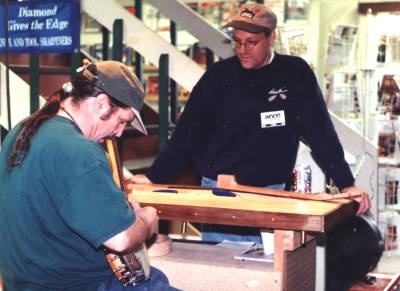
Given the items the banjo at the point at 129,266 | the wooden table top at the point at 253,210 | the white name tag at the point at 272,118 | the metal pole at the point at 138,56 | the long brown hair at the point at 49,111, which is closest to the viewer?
the long brown hair at the point at 49,111

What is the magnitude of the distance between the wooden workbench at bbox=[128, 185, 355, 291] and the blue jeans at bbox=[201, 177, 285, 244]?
410mm

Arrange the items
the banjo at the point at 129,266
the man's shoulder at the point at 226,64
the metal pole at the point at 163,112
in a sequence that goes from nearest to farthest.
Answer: the banjo at the point at 129,266 → the man's shoulder at the point at 226,64 → the metal pole at the point at 163,112

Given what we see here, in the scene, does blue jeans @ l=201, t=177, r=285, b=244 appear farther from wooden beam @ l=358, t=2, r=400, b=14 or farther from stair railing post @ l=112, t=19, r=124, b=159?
wooden beam @ l=358, t=2, r=400, b=14

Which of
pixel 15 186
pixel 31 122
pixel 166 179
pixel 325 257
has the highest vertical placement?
pixel 31 122

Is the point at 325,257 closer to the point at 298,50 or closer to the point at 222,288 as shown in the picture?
the point at 222,288

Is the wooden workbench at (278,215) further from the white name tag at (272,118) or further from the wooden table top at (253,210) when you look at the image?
the white name tag at (272,118)

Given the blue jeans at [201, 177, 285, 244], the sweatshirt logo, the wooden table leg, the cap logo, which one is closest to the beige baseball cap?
the cap logo

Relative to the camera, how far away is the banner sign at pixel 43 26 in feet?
13.2

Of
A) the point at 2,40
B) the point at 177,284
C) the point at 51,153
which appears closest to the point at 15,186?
the point at 51,153

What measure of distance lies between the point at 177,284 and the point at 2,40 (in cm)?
207

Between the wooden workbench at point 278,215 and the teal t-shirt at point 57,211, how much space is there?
52 centimetres

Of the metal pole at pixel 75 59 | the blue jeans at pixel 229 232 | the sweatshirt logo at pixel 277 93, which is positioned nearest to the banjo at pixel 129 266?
the blue jeans at pixel 229 232

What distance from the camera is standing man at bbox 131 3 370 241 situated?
332cm

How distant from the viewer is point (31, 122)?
2186 mm
